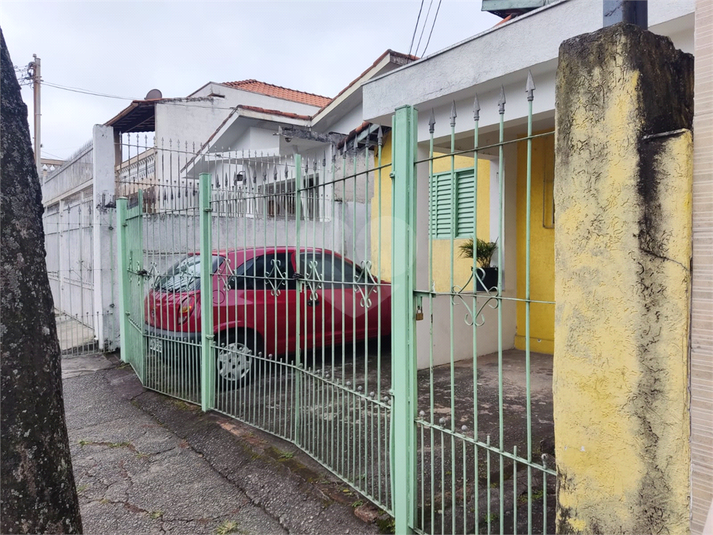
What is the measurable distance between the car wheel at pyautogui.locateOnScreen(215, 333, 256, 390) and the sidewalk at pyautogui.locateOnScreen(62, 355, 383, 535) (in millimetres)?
343

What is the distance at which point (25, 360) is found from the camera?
1.52 m

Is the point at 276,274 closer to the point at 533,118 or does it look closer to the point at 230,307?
the point at 230,307

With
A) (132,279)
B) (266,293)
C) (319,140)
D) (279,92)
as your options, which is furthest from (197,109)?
(266,293)

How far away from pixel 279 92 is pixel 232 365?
14774 millimetres

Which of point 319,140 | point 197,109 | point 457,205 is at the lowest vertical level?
point 457,205

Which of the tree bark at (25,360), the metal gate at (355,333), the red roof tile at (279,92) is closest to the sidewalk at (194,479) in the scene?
the metal gate at (355,333)

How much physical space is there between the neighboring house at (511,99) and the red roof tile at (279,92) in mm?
11180

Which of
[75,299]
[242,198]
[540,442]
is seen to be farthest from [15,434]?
[75,299]

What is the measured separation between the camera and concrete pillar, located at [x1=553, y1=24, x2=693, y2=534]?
4.55ft

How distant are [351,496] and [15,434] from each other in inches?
82.3

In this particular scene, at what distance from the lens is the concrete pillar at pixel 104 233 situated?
284 inches

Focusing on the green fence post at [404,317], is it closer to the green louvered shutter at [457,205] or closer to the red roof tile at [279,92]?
the green louvered shutter at [457,205]

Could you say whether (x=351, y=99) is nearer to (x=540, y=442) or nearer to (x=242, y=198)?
(x=242, y=198)

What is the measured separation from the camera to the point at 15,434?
1491 millimetres
